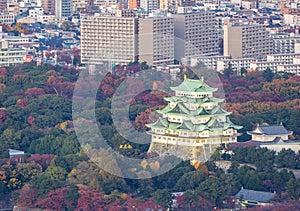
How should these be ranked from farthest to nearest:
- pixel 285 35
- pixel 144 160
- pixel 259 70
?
pixel 285 35, pixel 259 70, pixel 144 160

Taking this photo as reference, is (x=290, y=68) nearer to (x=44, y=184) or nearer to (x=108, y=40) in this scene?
(x=108, y=40)

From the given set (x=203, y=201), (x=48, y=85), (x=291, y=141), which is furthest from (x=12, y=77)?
(x=203, y=201)

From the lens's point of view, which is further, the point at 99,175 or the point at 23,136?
the point at 23,136

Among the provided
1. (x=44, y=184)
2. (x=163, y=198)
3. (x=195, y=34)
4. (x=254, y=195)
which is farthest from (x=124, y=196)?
(x=195, y=34)

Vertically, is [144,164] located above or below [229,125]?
below

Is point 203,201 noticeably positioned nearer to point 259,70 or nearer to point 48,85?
point 48,85

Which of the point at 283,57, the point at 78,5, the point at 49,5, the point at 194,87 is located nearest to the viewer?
the point at 194,87

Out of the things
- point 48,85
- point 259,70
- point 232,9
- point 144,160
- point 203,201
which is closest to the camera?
point 203,201
